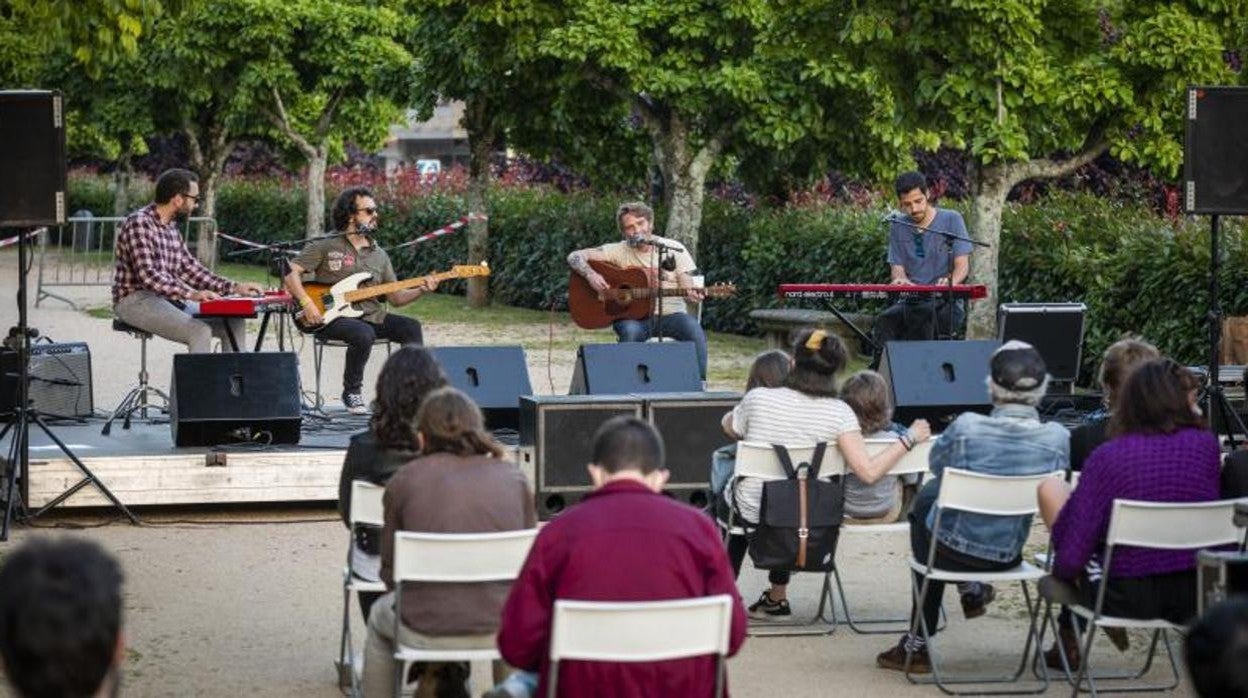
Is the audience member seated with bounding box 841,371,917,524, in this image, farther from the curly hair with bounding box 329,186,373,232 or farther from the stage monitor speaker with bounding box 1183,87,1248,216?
the curly hair with bounding box 329,186,373,232

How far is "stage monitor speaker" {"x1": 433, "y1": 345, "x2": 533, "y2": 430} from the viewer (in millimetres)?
11414

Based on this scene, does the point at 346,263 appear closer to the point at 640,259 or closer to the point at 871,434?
the point at 640,259

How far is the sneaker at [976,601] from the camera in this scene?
834 cm

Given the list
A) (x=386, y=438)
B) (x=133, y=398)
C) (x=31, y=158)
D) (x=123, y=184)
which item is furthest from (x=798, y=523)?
(x=123, y=184)

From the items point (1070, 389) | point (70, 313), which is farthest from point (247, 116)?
point (1070, 389)

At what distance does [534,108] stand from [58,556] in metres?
20.9

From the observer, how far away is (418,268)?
1232 inches

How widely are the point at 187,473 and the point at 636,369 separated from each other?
2362 mm

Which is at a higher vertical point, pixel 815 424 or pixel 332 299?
pixel 332 299

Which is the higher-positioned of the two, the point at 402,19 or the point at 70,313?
the point at 402,19

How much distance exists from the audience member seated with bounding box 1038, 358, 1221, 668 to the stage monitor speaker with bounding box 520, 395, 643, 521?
352 cm

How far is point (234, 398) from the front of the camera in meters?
11.0

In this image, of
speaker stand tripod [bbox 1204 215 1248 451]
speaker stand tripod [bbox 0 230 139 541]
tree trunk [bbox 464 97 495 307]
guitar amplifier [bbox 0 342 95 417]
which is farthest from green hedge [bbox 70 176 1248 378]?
speaker stand tripod [bbox 0 230 139 541]

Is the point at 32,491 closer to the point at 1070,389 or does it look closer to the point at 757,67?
the point at 1070,389
